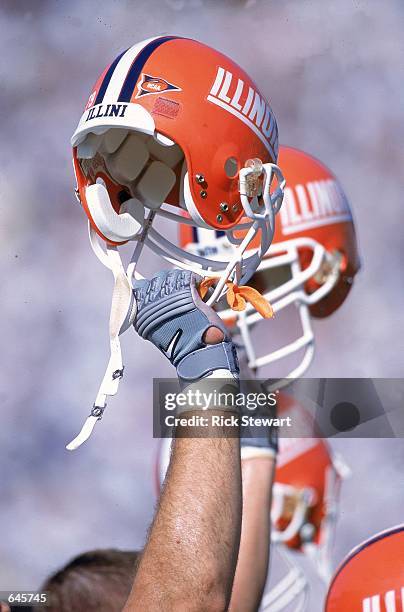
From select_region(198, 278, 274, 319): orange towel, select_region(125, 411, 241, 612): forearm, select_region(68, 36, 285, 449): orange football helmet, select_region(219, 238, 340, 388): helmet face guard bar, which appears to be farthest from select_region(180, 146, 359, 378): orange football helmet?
select_region(125, 411, 241, 612): forearm

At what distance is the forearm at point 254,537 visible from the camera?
210 cm

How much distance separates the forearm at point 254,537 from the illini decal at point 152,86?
1.04 m

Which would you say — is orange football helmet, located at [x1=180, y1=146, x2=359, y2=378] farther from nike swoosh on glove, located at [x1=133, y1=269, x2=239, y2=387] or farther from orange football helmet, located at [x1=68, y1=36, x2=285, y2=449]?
nike swoosh on glove, located at [x1=133, y1=269, x2=239, y2=387]

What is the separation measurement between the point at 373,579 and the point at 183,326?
0.84 m

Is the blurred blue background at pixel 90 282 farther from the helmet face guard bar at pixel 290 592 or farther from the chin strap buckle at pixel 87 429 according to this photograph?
the chin strap buckle at pixel 87 429

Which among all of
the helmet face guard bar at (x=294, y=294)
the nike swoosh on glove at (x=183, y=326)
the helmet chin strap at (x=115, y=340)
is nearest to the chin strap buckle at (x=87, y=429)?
the helmet chin strap at (x=115, y=340)

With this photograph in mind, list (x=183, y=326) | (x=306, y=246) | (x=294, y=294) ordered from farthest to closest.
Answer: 1. (x=306, y=246)
2. (x=294, y=294)
3. (x=183, y=326)

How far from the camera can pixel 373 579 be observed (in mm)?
2039

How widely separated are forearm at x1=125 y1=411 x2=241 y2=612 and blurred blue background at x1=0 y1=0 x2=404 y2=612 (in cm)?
232

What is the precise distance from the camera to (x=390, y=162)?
4.38m

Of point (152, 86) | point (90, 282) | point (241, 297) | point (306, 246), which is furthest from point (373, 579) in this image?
point (90, 282)

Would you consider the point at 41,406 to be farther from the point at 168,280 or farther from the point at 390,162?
the point at 168,280

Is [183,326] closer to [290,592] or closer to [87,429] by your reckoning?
[87,429]

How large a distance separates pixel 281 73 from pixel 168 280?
8.90 feet
